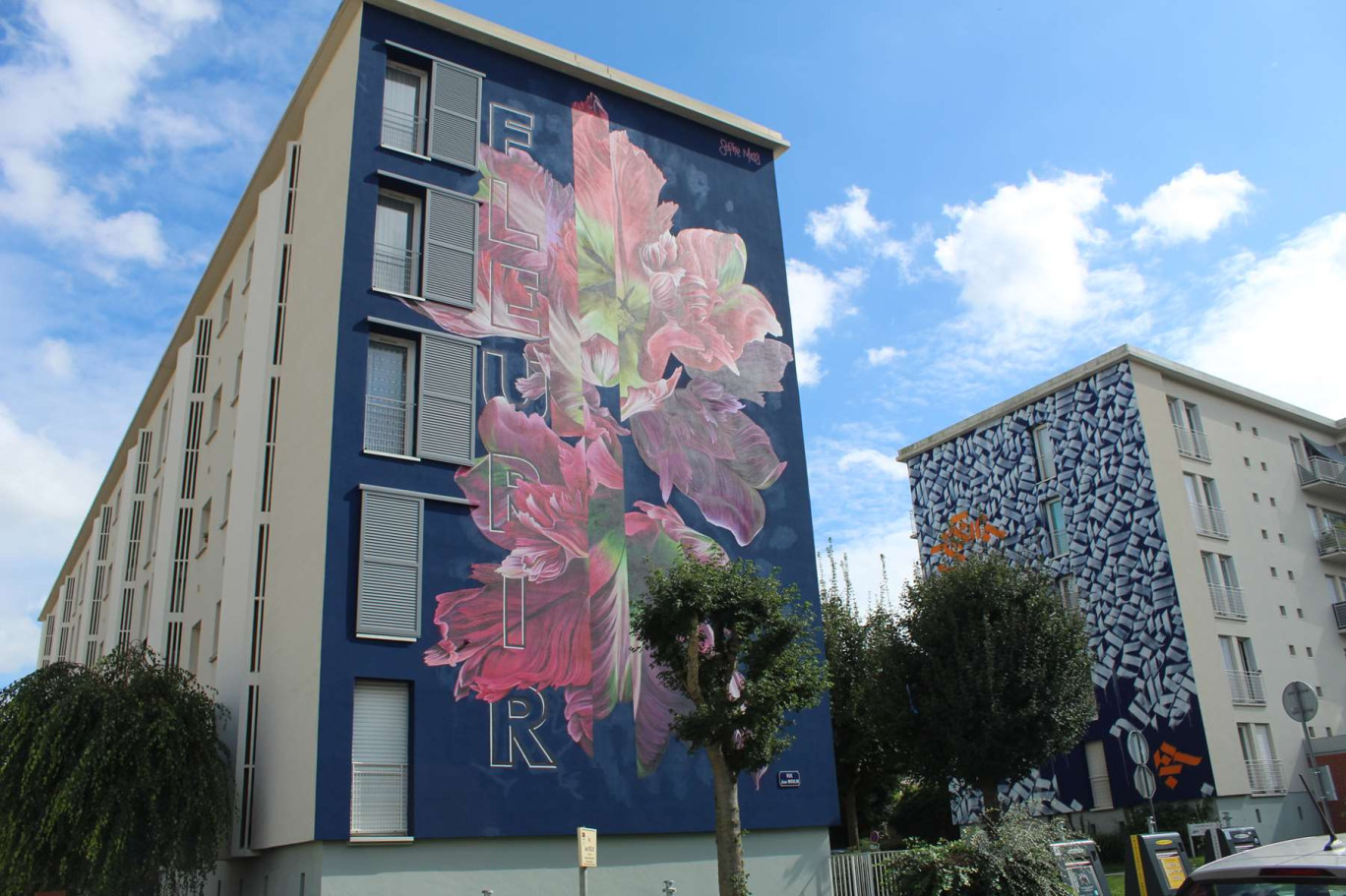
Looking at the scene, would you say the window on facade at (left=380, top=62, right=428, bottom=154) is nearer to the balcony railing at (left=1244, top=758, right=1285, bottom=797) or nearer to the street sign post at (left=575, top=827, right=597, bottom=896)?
the street sign post at (left=575, top=827, right=597, bottom=896)

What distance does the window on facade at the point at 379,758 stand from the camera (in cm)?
1767

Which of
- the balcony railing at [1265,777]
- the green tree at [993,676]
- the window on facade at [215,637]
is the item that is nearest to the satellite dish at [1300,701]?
the green tree at [993,676]

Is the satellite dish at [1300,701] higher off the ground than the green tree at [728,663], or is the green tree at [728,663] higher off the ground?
the green tree at [728,663]

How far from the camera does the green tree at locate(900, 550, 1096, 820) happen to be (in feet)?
92.4

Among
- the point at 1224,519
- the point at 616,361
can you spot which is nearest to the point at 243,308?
the point at 616,361

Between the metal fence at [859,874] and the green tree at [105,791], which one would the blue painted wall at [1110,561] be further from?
the green tree at [105,791]

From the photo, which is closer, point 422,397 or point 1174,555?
point 422,397

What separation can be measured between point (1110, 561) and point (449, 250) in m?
25.6

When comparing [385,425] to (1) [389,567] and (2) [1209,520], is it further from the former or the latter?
(2) [1209,520]

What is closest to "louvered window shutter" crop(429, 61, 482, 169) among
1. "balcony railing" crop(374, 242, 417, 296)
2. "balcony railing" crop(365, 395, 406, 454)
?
"balcony railing" crop(374, 242, 417, 296)

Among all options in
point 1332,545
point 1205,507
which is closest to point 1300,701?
point 1205,507

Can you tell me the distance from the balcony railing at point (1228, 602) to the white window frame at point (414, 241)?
27745 millimetres

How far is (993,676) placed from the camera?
2830 centimetres
